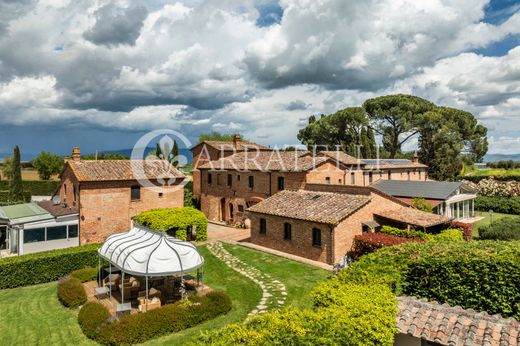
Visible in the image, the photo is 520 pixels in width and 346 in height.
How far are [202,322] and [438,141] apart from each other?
4663cm

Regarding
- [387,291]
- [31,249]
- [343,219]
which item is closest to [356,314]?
[387,291]

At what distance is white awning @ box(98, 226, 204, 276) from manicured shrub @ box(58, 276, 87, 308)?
184cm

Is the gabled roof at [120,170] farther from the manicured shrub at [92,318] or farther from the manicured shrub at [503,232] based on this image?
the manicured shrub at [503,232]

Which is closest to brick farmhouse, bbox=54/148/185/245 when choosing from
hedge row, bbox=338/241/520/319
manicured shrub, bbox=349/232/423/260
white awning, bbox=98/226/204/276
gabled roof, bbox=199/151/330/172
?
gabled roof, bbox=199/151/330/172

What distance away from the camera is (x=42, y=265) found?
1736 cm

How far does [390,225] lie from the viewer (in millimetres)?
21547

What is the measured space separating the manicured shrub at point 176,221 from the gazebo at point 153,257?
9088 millimetres

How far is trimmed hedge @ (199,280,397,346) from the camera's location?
18.4 feet

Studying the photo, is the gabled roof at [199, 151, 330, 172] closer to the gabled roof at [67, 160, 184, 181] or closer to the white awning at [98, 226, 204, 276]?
the gabled roof at [67, 160, 184, 181]

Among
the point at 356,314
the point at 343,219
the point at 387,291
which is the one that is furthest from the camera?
the point at 343,219

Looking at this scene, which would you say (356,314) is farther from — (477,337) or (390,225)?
(390,225)

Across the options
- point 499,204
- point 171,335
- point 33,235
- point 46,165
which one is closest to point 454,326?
point 171,335

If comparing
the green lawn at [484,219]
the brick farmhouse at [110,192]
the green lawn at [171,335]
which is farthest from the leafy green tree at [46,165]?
the green lawn at [484,219]

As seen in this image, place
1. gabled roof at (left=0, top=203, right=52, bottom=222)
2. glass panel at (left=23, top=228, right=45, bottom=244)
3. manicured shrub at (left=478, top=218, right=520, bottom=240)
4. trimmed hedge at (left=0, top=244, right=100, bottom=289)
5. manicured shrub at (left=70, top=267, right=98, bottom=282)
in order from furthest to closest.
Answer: gabled roof at (left=0, top=203, right=52, bottom=222)
glass panel at (left=23, top=228, right=45, bottom=244)
manicured shrub at (left=478, top=218, right=520, bottom=240)
manicured shrub at (left=70, top=267, right=98, bottom=282)
trimmed hedge at (left=0, top=244, right=100, bottom=289)
